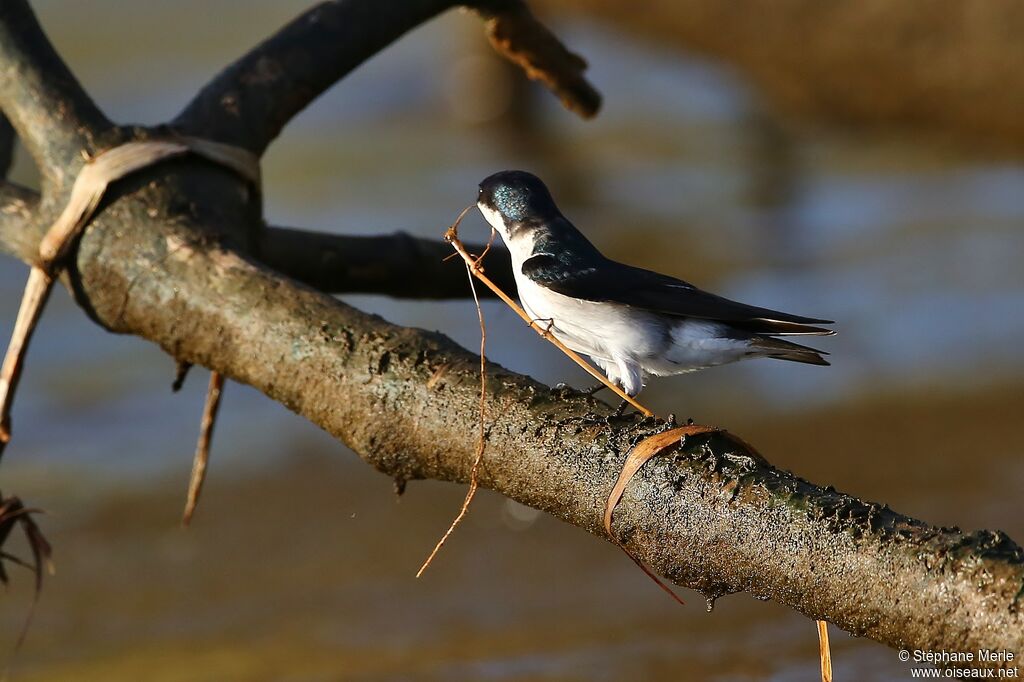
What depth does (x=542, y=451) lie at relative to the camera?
7.07 ft

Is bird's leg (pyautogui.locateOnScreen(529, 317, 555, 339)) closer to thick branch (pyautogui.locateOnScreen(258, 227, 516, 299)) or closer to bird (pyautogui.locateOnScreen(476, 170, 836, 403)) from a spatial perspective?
bird (pyautogui.locateOnScreen(476, 170, 836, 403))

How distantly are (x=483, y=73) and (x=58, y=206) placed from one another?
A: 33.3 feet

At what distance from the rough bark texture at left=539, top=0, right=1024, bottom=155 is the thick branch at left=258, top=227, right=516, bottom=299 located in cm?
241

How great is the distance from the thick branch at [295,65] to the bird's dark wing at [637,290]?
1.08m

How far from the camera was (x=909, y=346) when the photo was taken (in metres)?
7.20

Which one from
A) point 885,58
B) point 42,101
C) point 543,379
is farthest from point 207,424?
point 543,379

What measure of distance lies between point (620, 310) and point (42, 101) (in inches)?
60.8

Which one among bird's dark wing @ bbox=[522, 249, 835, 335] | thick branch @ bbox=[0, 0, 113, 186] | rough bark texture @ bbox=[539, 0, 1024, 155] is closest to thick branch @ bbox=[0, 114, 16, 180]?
thick branch @ bbox=[0, 0, 113, 186]

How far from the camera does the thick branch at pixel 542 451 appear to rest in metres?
1.78

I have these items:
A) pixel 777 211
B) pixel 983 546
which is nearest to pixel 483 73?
pixel 777 211

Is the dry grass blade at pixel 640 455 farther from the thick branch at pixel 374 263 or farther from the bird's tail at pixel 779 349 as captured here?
the thick branch at pixel 374 263

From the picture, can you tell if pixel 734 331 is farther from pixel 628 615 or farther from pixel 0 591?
pixel 0 591

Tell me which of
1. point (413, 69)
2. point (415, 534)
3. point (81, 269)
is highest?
point (413, 69)

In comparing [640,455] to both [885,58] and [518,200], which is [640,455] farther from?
[885,58]
